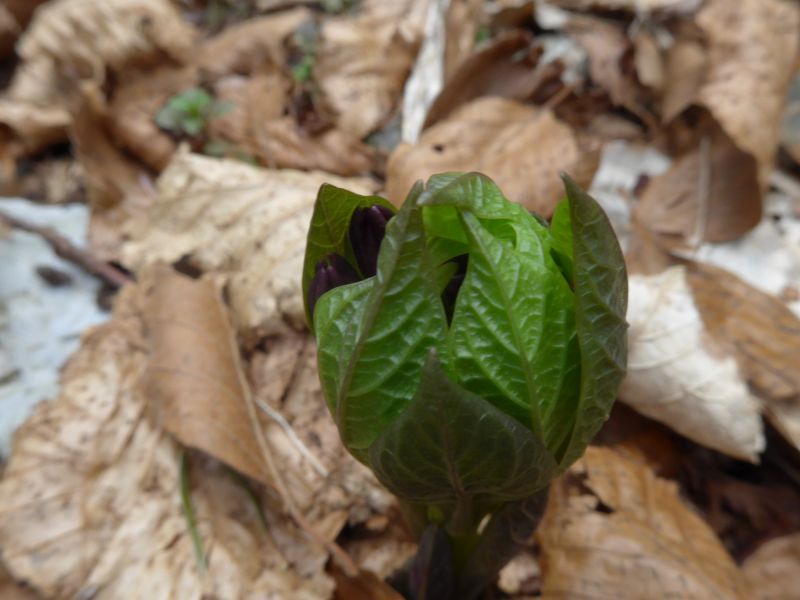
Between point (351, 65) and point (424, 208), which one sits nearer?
point (424, 208)

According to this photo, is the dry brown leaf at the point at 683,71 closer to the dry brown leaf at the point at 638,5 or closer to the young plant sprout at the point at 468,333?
the dry brown leaf at the point at 638,5

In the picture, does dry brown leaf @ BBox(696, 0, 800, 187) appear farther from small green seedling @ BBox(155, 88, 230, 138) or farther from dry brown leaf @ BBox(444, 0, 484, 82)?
small green seedling @ BBox(155, 88, 230, 138)

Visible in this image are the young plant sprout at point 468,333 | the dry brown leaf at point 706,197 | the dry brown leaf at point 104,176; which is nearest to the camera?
the young plant sprout at point 468,333

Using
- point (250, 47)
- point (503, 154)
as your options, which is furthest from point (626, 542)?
point (250, 47)

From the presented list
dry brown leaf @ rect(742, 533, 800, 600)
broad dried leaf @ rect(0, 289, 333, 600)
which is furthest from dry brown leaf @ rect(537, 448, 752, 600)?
broad dried leaf @ rect(0, 289, 333, 600)

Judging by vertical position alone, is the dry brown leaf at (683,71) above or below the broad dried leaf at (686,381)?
above

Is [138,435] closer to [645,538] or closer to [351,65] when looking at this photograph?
[645,538]

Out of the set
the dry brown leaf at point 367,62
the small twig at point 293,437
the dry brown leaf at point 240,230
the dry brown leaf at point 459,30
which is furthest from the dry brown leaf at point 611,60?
the small twig at point 293,437

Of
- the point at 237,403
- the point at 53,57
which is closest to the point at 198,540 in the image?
the point at 237,403
